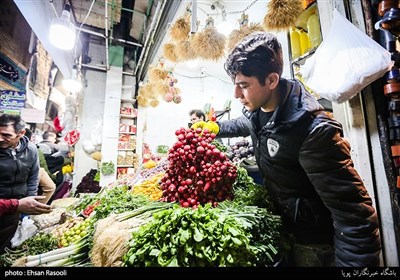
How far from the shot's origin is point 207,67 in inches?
201

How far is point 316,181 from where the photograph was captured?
0.89 meters

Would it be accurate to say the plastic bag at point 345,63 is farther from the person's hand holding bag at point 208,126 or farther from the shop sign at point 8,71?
the shop sign at point 8,71

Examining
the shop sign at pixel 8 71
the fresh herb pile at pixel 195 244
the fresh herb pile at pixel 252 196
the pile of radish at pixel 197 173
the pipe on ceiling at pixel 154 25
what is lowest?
the fresh herb pile at pixel 195 244

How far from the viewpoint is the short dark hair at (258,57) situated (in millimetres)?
1023

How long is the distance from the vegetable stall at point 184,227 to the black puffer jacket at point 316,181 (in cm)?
14

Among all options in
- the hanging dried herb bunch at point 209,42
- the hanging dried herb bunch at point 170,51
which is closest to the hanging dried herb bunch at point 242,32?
the hanging dried herb bunch at point 209,42

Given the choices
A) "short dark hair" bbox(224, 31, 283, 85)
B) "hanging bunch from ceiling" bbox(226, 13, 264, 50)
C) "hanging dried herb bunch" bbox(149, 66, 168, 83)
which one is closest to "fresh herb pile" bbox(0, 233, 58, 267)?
"short dark hair" bbox(224, 31, 283, 85)

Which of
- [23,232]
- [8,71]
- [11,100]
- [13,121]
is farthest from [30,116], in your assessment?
[23,232]

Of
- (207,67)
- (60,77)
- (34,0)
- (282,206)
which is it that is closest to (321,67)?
(282,206)

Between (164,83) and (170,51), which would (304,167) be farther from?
(164,83)

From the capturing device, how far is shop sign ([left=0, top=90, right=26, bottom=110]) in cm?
148

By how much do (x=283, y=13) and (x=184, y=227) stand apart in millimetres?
2006

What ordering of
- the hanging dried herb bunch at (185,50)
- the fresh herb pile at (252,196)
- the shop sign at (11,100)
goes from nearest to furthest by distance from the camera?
the fresh herb pile at (252,196) → the shop sign at (11,100) → the hanging dried herb bunch at (185,50)

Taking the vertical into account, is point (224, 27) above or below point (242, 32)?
above
